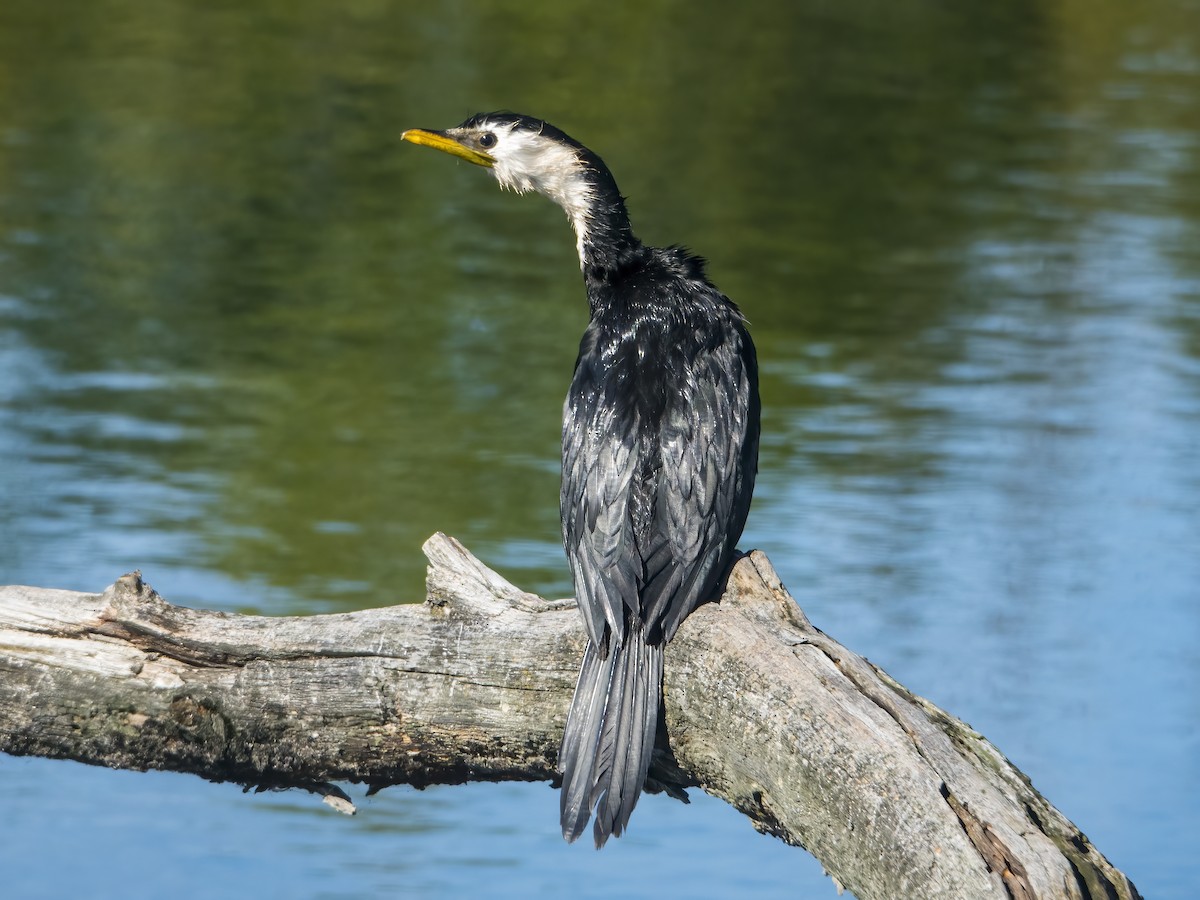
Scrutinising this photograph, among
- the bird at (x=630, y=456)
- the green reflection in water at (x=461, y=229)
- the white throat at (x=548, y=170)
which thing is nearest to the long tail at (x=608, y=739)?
the bird at (x=630, y=456)

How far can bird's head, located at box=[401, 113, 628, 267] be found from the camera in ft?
13.5

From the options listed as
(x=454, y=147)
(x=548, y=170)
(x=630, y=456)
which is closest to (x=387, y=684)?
(x=630, y=456)

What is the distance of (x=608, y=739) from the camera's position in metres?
3.05

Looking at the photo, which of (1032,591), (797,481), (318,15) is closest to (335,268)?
(797,481)

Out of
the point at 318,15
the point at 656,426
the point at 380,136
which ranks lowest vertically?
the point at 656,426

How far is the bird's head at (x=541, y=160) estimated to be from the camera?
4121 millimetres

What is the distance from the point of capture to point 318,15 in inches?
656

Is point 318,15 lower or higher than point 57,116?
higher

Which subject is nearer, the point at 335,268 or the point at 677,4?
the point at 335,268

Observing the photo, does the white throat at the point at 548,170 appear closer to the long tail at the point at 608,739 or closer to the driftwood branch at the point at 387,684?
the driftwood branch at the point at 387,684

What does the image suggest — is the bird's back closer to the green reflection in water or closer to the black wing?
the black wing

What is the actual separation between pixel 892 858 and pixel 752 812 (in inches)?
17.1

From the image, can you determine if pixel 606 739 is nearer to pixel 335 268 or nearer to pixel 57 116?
pixel 335 268

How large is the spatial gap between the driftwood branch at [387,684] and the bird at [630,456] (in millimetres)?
92
